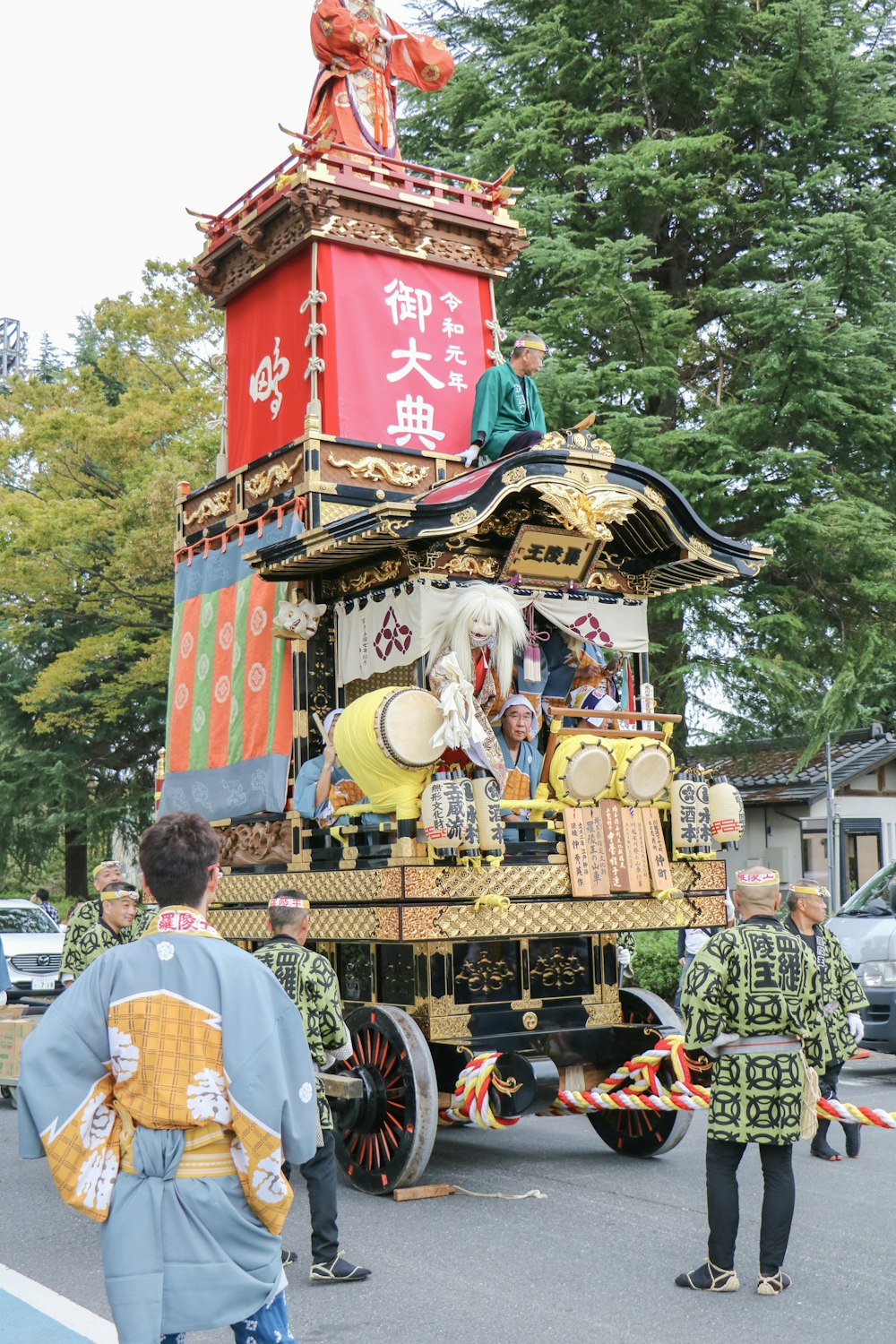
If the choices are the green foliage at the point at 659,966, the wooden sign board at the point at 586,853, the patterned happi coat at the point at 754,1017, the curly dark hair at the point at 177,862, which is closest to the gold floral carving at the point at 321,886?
the wooden sign board at the point at 586,853

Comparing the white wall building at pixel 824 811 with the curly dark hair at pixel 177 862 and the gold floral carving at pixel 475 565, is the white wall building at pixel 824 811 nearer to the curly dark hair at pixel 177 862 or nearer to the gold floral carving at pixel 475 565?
the gold floral carving at pixel 475 565

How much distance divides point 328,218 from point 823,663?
9617mm

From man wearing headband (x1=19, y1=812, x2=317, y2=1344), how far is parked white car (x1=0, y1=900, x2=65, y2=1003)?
38.5 ft

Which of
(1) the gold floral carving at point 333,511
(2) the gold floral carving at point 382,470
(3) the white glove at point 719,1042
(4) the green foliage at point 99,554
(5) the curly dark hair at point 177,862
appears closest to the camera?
(5) the curly dark hair at point 177,862

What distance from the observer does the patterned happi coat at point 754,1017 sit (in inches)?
219

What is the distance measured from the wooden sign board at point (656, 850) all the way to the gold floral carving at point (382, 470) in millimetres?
3186

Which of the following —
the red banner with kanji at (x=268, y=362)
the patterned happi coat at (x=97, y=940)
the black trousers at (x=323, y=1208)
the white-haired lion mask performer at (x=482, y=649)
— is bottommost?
the black trousers at (x=323, y=1208)

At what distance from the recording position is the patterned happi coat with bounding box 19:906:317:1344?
326 cm

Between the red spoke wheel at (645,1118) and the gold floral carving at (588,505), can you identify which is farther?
the gold floral carving at (588,505)

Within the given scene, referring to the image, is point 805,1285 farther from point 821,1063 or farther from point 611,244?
point 611,244

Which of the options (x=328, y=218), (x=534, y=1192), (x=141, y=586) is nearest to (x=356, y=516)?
(x=328, y=218)

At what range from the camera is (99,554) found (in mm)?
21375

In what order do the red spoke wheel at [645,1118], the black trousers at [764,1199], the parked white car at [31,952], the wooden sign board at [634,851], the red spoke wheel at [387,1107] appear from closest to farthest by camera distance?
the black trousers at [764,1199] → the red spoke wheel at [387,1107] → the red spoke wheel at [645,1118] → the wooden sign board at [634,851] → the parked white car at [31,952]

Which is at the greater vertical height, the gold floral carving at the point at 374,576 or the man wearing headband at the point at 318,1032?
the gold floral carving at the point at 374,576
